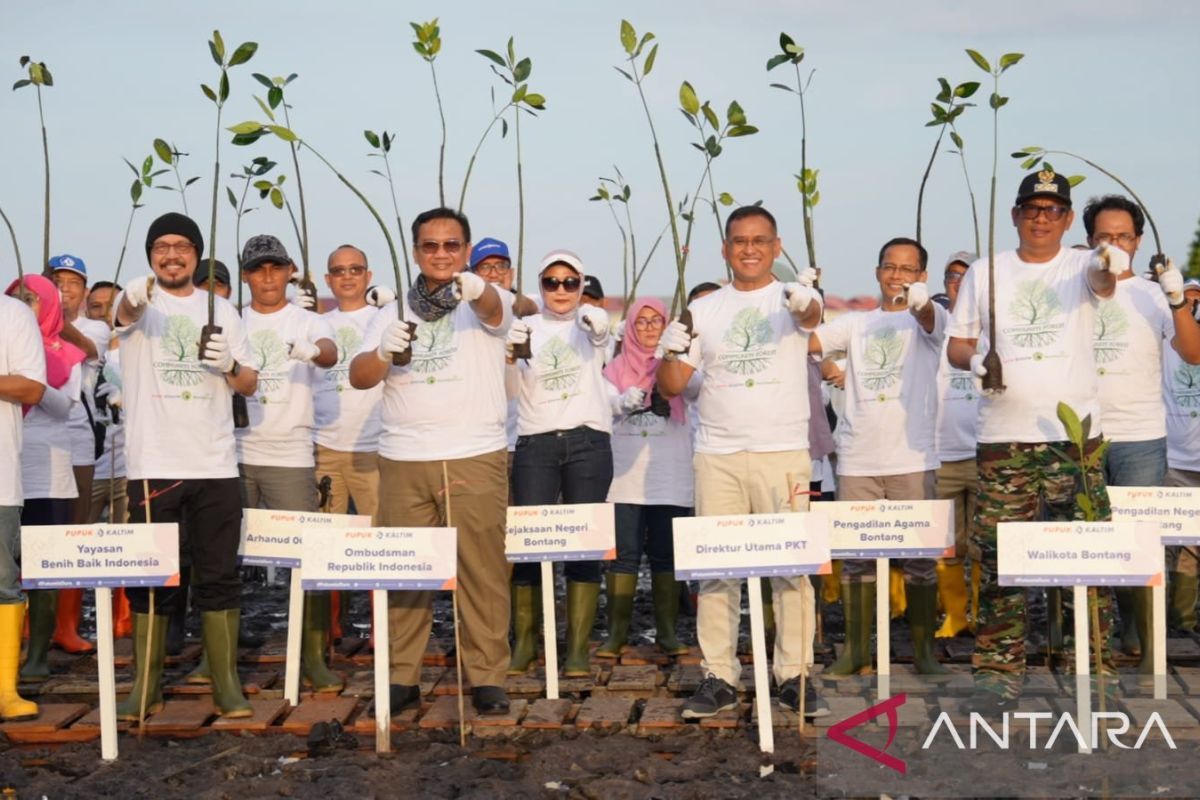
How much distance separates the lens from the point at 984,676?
226 inches

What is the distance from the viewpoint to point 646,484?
7.26m

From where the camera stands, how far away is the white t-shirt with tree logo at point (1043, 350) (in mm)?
5684

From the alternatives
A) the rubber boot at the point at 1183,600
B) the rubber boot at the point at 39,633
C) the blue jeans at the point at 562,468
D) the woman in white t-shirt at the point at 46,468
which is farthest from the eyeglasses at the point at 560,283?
the rubber boot at the point at 1183,600

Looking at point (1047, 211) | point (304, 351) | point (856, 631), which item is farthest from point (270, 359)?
point (1047, 211)

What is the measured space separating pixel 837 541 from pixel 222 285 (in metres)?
3.97

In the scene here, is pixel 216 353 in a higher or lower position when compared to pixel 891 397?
higher

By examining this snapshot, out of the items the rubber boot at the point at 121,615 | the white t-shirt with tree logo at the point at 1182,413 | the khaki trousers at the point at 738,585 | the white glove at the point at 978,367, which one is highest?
the white glove at the point at 978,367

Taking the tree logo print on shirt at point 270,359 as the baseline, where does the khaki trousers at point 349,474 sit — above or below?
below

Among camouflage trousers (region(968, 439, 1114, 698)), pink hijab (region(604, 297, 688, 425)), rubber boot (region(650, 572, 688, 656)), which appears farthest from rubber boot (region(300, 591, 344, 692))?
camouflage trousers (region(968, 439, 1114, 698))

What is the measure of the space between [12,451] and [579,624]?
9.11 feet

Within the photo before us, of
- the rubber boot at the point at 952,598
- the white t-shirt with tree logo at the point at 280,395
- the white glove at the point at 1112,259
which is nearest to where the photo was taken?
the white glove at the point at 1112,259

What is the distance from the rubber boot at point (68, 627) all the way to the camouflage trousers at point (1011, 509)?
4.83 meters

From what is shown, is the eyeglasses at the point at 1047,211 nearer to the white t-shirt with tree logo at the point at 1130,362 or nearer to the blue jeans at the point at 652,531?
the white t-shirt with tree logo at the point at 1130,362

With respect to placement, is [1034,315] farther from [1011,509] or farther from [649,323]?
[649,323]
